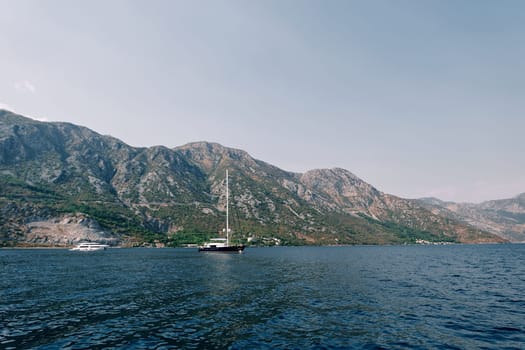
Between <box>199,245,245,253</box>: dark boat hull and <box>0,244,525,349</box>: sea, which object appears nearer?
<box>0,244,525,349</box>: sea

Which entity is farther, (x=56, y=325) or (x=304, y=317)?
(x=304, y=317)

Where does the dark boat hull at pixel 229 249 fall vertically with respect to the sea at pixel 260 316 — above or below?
below

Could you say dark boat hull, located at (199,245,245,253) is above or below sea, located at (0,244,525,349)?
below

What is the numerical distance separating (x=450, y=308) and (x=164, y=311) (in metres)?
36.5

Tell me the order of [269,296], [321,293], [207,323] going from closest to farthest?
[207,323] → [269,296] → [321,293]

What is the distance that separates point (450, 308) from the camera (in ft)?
131

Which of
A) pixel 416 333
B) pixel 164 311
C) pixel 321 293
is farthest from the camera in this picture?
pixel 321 293

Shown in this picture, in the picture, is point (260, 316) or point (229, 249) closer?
point (260, 316)

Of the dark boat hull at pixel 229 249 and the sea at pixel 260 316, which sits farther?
the dark boat hull at pixel 229 249

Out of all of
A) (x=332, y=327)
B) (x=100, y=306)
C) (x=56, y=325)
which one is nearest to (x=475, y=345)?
(x=332, y=327)

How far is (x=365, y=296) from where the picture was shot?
158 feet

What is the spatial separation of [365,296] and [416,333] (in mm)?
19389

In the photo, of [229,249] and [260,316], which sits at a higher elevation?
[260,316]

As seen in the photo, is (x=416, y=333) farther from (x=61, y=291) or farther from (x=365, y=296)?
(x=61, y=291)
